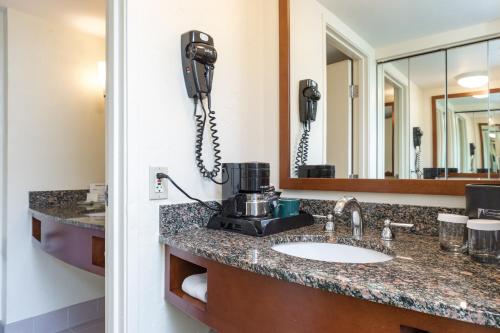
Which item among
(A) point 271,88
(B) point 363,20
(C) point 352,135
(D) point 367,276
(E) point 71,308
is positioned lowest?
(E) point 71,308

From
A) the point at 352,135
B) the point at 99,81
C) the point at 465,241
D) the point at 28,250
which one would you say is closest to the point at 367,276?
the point at 465,241

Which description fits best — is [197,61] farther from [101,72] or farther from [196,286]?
[101,72]

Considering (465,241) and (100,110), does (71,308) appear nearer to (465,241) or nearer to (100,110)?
(100,110)

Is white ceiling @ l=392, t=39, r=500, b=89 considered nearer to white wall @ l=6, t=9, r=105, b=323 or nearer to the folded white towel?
the folded white towel

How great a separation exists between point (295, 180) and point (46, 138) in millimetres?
1726

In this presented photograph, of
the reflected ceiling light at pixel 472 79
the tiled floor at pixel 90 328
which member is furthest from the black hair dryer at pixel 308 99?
the tiled floor at pixel 90 328

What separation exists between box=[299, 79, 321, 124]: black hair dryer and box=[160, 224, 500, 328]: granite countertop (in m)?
0.59

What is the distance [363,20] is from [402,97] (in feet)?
1.17

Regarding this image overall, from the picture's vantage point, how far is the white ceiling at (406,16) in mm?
1006

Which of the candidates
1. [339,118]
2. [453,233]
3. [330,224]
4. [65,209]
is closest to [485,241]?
[453,233]

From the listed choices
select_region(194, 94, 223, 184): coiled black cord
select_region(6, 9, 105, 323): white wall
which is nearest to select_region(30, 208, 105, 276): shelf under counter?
select_region(6, 9, 105, 323): white wall

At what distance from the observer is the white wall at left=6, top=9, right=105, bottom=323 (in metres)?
1.94

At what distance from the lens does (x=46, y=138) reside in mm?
2080

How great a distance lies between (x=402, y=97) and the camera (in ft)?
3.70
